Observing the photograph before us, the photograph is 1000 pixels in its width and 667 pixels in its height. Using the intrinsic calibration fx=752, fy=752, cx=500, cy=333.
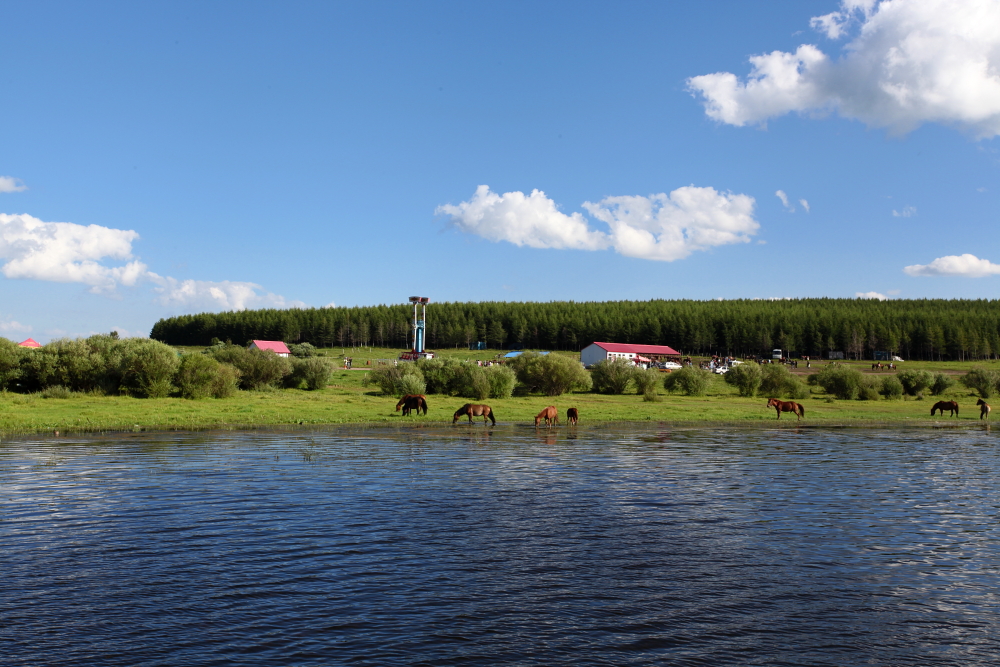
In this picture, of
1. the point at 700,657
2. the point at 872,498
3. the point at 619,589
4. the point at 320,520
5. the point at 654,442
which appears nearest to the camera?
the point at 700,657

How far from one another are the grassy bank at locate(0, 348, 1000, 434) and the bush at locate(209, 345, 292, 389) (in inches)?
84.8

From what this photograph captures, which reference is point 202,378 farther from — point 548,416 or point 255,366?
point 548,416

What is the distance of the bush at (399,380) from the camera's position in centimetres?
5134

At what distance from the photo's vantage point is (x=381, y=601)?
10.2 metres

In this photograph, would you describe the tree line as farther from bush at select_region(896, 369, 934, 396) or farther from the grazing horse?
the grazing horse

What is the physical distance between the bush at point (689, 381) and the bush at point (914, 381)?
18.5 m

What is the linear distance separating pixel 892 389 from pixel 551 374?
30.9 metres

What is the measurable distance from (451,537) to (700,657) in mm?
6111

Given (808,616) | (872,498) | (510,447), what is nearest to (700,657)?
(808,616)

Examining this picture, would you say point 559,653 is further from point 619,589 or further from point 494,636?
point 619,589

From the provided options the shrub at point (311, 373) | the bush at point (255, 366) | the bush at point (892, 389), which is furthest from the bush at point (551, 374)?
the bush at point (892, 389)

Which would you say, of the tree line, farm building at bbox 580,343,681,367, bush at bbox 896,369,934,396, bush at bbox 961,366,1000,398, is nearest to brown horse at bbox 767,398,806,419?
bush at bbox 896,369,934,396

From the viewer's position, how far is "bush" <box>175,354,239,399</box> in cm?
4403

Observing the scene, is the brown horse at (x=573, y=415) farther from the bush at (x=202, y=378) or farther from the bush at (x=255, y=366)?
the bush at (x=255, y=366)
